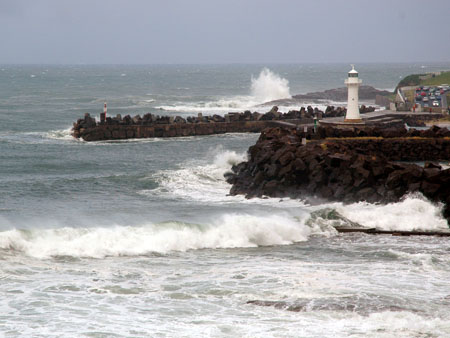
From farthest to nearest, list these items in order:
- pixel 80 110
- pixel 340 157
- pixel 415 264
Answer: pixel 80 110, pixel 340 157, pixel 415 264

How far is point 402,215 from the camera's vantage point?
18.1 m

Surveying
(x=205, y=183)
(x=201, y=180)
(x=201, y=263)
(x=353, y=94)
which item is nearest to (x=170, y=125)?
(x=353, y=94)

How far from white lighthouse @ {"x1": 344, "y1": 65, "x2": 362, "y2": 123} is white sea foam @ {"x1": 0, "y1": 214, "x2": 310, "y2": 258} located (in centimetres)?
1615

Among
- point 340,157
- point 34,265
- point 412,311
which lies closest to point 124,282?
A: point 34,265

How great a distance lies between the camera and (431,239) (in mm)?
16438

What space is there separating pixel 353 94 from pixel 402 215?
1560cm

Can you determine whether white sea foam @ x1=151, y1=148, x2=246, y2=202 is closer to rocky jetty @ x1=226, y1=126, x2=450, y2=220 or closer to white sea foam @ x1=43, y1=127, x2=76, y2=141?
rocky jetty @ x1=226, y1=126, x2=450, y2=220

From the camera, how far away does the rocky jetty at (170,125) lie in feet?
128

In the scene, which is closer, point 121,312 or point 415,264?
point 121,312

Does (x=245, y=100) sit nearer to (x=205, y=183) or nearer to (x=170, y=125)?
(x=170, y=125)

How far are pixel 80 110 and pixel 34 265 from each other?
46.6m

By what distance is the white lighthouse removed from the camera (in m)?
33.0

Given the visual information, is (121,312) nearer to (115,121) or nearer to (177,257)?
(177,257)

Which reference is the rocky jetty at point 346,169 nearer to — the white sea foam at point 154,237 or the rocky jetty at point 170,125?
the white sea foam at point 154,237
